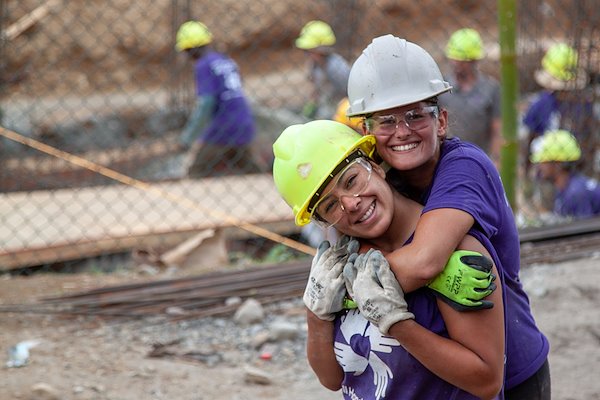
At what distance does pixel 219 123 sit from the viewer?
31.9 feet

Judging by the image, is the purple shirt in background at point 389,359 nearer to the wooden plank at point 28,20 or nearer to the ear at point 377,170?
the ear at point 377,170

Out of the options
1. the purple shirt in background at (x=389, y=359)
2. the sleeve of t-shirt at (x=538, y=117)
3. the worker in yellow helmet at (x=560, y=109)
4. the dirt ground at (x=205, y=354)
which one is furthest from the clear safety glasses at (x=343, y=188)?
the sleeve of t-shirt at (x=538, y=117)

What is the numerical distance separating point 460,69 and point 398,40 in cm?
553

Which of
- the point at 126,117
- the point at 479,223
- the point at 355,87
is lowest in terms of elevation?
the point at 126,117

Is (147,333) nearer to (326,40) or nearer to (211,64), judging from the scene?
(211,64)

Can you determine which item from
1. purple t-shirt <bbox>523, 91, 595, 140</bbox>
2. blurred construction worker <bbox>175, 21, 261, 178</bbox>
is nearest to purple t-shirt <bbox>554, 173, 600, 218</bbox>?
purple t-shirt <bbox>523, 91, 595, 140</bbox>

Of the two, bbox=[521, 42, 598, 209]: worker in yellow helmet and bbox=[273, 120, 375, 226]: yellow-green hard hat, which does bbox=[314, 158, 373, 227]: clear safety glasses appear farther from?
bbox=[521, 42, 598, 209]: worker in yellow helmet

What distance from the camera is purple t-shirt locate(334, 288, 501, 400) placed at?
7.55ft

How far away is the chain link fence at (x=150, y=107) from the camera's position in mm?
7410

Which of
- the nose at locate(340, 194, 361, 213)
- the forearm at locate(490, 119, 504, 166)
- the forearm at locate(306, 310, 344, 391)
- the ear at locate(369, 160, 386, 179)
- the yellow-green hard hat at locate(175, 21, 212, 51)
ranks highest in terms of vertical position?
the ear at locate(369, 160, 386, 179)

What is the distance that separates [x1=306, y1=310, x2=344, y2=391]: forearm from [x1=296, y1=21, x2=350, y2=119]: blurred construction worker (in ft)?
19.8

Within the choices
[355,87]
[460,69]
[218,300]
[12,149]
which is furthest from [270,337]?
[12,149]

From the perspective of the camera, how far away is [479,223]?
2.26 metres

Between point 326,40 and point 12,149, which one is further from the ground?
point 326,40
